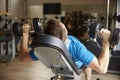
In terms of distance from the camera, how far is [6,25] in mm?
5539

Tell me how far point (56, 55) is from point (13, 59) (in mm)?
4057

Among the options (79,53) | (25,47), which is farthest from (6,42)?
(79,53)

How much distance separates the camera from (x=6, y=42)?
5441mm

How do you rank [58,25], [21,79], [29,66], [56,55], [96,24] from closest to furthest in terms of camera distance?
[56,55] < [58,25] < [96,24] < [21,79] < [29,66]

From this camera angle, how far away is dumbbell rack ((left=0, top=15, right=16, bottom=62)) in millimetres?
5283

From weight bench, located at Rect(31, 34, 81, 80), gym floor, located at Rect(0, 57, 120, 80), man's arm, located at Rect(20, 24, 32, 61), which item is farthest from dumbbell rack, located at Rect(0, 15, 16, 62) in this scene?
weight bench, located at Rect(31, 34, 81, 80)

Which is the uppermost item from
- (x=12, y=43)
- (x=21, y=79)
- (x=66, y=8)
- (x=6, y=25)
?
(x=66, y=8)

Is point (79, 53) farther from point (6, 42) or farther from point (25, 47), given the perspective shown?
point (6, 42)

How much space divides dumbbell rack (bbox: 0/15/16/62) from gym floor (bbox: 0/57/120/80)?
1.26 ft

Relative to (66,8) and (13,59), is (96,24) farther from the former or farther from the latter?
(66,8)

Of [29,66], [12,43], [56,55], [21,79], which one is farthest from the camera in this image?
[12,43]

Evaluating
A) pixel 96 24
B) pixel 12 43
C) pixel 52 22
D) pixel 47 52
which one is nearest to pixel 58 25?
pixel 52 22

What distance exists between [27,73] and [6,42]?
155cm

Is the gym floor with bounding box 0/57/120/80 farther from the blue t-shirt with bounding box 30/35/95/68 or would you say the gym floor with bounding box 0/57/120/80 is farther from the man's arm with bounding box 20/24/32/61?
the blue t-shirt with bounding box 30/35/95/68
